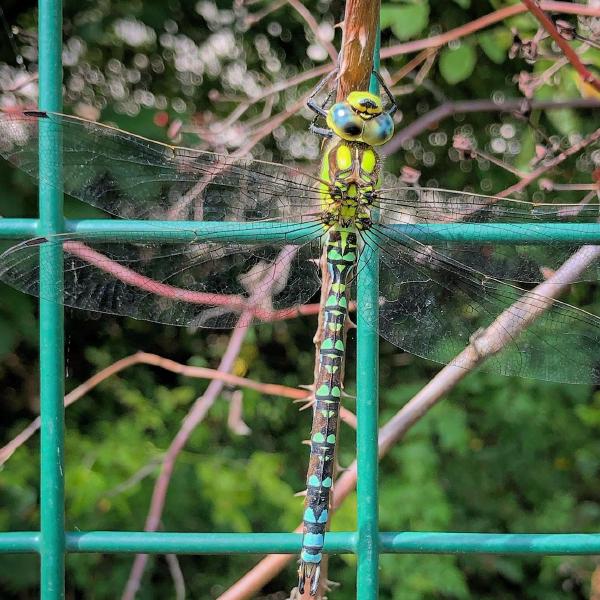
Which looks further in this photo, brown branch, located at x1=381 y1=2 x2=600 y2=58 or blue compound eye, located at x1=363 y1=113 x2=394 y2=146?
brown branch, located at x1=381 y1=2 x2=600 y2=58

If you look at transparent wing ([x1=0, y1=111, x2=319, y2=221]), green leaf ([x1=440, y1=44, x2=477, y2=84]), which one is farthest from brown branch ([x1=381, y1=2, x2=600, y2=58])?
transparent wing ([x1=0, y1=111, x2=319, y2=221])

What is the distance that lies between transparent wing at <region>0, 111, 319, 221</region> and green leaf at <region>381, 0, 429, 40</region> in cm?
91

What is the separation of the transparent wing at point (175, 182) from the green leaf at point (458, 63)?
997mm

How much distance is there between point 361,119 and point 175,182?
0.21 meters

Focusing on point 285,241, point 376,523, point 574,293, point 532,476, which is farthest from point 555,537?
point 532,476

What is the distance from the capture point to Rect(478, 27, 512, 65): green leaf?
6.10 feet

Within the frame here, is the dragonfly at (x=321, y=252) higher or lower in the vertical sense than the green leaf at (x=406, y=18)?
lower

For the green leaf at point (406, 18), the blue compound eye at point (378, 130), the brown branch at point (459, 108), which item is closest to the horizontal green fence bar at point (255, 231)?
the blue compound eye at point (378, 130)

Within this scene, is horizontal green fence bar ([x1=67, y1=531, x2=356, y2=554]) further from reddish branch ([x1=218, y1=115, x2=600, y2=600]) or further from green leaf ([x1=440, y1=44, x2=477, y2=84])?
green leaf ([x1=440, y1=44, x2=477, y2=84])

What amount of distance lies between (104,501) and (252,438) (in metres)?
0.74

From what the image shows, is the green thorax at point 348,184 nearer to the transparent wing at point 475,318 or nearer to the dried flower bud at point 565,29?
the transparent wing at point 475,318

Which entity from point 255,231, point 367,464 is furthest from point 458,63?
point 367,464

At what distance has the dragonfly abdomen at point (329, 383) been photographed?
883mm

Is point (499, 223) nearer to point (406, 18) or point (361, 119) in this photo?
point (361, 119)
